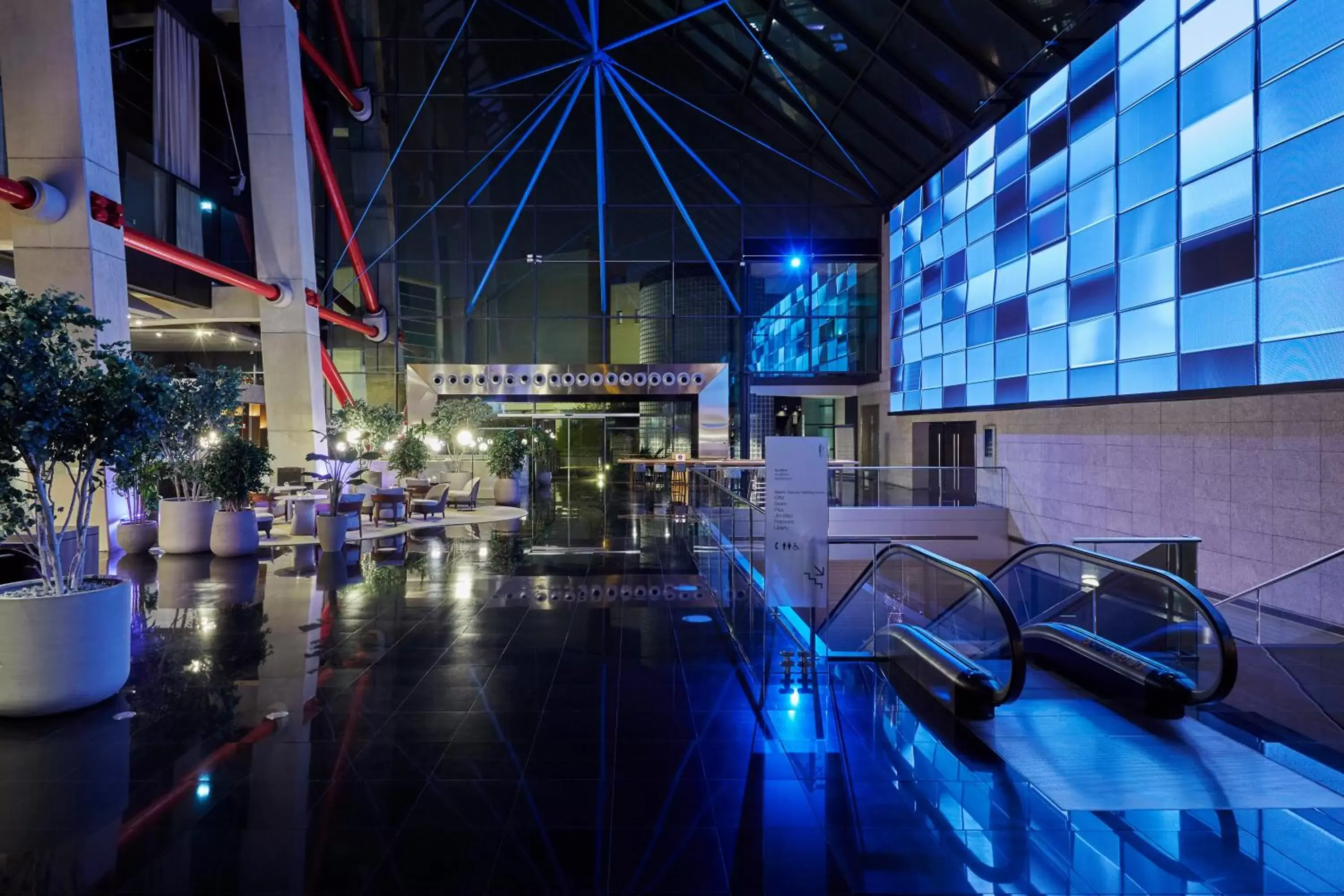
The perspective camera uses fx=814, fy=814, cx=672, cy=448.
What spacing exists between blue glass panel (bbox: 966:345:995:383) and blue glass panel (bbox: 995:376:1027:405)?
0.51 m

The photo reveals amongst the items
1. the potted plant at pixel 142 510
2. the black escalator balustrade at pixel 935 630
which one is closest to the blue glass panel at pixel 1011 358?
the black escalator balustrade at pixel 935 630

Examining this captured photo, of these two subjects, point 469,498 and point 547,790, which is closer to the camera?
point 547,790

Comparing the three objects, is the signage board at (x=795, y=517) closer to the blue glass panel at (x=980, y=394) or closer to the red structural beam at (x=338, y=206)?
the blue glass panel at (x=980, y=394)

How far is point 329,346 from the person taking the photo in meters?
28.1

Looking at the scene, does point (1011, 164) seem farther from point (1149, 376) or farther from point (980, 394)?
point (1149, 376)

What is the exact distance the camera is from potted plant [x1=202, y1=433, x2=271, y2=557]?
12969mm

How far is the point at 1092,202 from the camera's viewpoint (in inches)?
627

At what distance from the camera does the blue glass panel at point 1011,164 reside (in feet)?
61.5

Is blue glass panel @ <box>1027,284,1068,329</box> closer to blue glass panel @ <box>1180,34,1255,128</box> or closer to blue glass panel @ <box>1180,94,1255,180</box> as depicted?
blue glass panel @ <box>1180,94,1255,180</box>

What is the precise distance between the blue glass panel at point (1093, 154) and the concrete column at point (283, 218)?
17.8 meters

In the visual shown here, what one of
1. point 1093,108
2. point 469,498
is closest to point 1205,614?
point 1093,108

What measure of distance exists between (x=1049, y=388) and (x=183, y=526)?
16.8 metres

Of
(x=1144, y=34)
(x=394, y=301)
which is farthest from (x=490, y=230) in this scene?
(x=1144, y=34)

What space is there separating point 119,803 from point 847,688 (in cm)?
505
